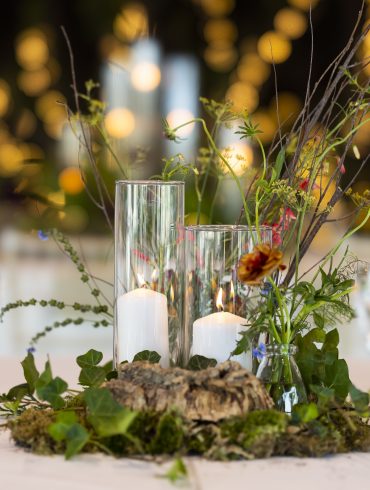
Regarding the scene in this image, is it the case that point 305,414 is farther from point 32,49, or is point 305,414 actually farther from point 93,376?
point 32,49

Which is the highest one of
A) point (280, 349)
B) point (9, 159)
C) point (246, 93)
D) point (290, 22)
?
point (290, 22)

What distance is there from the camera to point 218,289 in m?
0.96

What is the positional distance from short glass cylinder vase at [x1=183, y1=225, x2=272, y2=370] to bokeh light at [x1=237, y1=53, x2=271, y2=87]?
3742 mm

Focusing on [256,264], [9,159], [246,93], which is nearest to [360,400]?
[256,264]

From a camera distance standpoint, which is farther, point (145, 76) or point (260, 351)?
point (145, 76)

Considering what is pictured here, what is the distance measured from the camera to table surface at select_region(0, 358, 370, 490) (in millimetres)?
750

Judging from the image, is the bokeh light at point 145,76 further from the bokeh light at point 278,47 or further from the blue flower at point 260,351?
the blue flower at point 260,351

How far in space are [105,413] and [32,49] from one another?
4.07m

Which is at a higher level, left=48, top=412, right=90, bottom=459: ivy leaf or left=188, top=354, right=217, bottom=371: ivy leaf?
left=188, top=354, right=217, bottom=371: ivy leaf

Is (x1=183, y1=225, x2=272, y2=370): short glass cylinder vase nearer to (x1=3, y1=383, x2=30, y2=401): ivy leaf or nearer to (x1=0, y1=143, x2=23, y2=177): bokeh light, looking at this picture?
(x1=3, y1=383, x2=30, y2=401): ivy leaf

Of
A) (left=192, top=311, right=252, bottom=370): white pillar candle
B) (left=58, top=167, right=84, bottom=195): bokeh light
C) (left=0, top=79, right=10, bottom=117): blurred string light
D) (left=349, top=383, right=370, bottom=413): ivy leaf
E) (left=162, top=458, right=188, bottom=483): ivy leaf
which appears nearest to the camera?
(left=162, top=458, right=188, bottom=483): ivy leaf

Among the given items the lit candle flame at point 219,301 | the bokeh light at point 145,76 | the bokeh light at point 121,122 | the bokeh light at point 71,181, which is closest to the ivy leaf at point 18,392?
the lit candle flame at point 219,301

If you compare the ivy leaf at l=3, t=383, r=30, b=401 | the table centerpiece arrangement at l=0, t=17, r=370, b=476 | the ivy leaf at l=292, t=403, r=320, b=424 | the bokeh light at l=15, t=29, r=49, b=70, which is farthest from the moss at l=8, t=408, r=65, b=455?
the bokeh light at l=15, t=29, r=49, b=70

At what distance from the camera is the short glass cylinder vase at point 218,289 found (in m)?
0.95
